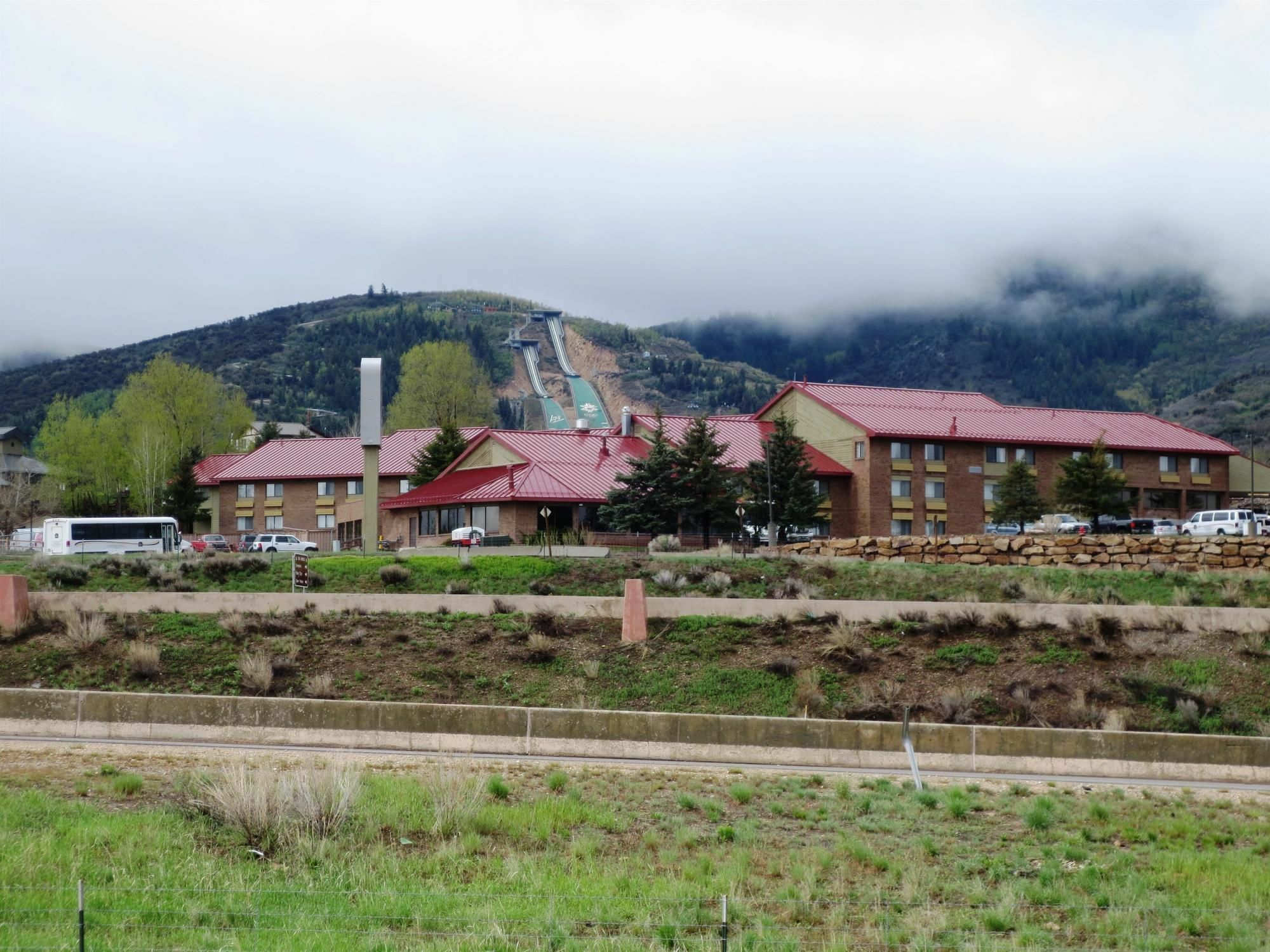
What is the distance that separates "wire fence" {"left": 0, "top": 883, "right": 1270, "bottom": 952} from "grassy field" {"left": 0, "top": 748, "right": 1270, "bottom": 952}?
0.10ft

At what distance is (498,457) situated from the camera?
71.6 m

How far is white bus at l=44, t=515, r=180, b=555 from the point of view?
6731cm

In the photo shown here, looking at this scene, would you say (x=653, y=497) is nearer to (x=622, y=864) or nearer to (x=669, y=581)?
(x=669, y=581)

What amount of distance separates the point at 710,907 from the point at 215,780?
7.28 m

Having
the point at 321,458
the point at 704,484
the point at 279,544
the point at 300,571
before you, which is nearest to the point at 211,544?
the point at 279,544

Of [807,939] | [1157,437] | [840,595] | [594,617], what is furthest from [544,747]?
[1157,437]

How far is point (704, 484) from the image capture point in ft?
199

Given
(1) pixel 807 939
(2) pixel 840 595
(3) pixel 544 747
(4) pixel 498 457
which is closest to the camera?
(1) pixel 807 939

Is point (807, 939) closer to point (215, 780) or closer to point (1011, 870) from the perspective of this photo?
point (1011, 870)

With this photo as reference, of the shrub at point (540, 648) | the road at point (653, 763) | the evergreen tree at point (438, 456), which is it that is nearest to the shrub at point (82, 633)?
the road at point (653, 763)

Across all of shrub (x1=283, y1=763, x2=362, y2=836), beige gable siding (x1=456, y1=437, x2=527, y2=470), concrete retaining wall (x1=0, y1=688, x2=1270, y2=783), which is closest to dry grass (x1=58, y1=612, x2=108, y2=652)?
concrete retaining wall (x1=0, y1=688, x2=1270, y2=783)

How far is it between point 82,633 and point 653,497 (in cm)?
3117

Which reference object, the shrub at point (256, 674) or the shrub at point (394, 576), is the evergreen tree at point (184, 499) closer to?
the shrub at point (394, 576)

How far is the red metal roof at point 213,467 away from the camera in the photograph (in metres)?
87.8
